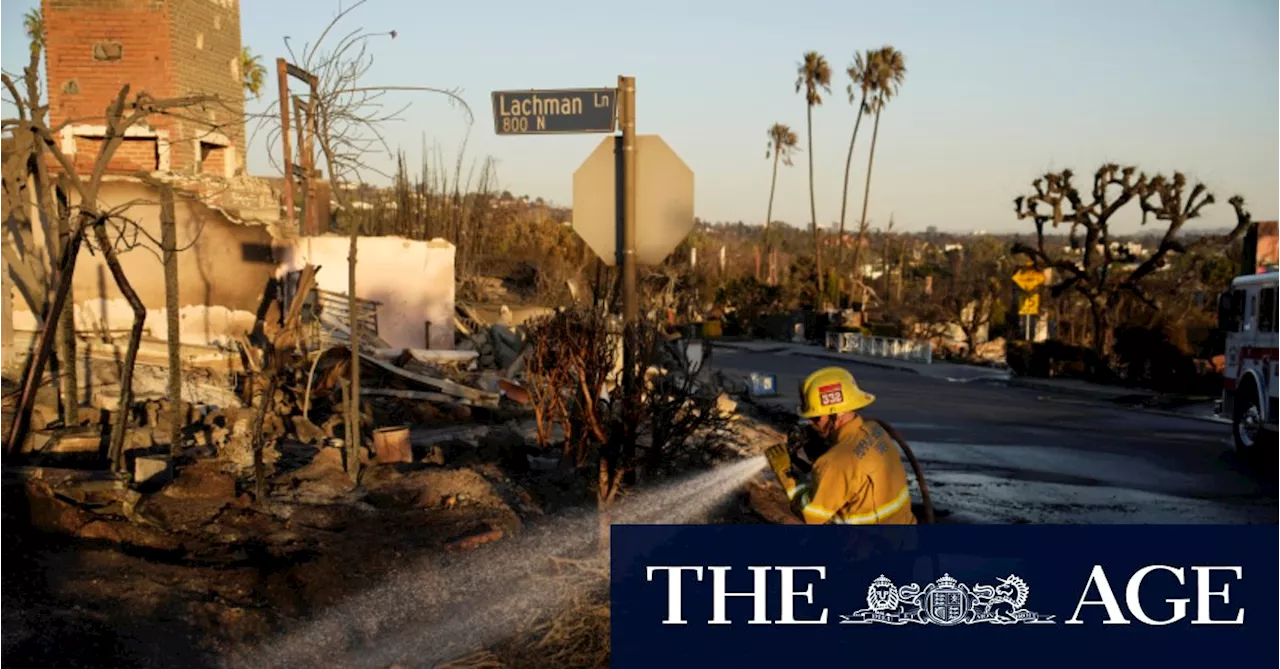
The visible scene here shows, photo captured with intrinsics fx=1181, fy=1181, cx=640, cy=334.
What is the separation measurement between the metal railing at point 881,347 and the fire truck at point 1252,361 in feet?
67.1

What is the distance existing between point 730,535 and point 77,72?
16986mm

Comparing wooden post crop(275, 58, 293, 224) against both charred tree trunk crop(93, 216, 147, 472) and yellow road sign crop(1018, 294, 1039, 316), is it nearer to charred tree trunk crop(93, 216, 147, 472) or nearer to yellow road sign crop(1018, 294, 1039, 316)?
charred tree trunk crop(93, 216, 147, 472)

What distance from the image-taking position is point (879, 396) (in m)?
23.4

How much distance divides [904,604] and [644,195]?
355cm

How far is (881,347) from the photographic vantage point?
4044cm

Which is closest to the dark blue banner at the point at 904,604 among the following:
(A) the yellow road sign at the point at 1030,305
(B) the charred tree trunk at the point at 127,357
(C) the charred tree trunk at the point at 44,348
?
(B) the charred tree trunk at the point at 127,357

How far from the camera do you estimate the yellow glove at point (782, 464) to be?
5.25m

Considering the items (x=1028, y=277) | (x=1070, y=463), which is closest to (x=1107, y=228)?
(x=1028, y=277)

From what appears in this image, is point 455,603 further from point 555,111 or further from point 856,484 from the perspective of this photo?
point 555,111

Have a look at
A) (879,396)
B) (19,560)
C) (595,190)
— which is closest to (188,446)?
(19,560)

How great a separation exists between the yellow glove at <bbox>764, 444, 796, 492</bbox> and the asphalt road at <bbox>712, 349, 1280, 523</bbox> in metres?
5.21

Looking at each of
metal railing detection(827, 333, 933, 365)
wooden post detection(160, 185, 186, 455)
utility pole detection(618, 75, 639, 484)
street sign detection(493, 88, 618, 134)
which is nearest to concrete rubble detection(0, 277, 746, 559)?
wooden post detection(160, 185, 186, 455)

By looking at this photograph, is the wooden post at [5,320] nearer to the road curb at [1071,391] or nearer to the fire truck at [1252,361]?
the fire truck at [1252,361]

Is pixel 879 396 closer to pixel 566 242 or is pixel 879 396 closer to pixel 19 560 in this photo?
pixel 19 560
